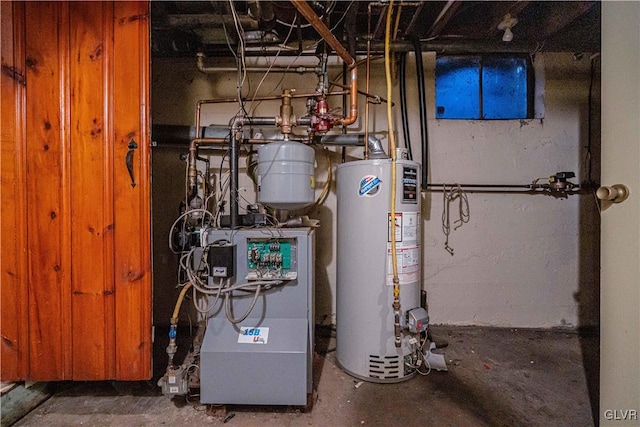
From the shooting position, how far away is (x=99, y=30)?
4.29ft

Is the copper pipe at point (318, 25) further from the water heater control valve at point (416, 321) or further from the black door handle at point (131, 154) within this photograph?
the water heater control valve at point (416, 321)

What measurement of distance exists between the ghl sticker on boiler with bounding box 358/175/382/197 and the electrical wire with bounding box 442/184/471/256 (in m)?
0.91

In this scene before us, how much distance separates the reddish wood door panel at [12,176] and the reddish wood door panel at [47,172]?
1.2 inches

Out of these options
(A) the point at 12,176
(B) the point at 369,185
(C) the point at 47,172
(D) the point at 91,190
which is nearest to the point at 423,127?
(B) the point at 369,185

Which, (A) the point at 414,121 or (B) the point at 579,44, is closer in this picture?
(B) the point at 579,44

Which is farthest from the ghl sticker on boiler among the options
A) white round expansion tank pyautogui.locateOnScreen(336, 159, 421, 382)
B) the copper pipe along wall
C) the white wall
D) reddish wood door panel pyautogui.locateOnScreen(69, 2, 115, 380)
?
reddish wood door panel pyautogui.locateOnScreen(69, 2, 115, 380)

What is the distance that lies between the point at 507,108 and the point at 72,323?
312 centimetres

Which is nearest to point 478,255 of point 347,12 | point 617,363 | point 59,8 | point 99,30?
point 617,363

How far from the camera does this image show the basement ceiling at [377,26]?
5.33 ft

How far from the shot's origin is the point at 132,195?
4.32 ft

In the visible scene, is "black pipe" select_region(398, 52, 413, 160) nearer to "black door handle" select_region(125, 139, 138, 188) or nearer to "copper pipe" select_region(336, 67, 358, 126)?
"copper pipe" select_region(336, 67, 358, 126)

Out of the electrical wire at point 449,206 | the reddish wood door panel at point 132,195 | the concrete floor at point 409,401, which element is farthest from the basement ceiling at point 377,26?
the concrete floor at point 409,401

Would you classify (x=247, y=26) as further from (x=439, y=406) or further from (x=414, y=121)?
(x=439, y=406)

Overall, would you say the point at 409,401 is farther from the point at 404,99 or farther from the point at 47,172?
the point at 47,172
